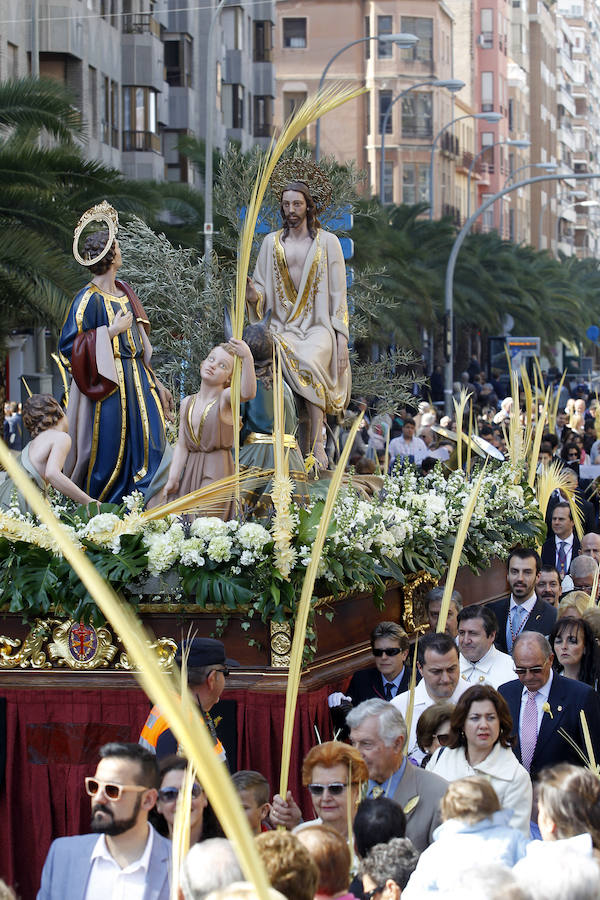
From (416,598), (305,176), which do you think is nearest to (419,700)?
(416,598)

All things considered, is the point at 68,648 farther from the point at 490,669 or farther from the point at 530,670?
the point at 530,670

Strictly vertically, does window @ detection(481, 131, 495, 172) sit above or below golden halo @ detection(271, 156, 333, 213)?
above

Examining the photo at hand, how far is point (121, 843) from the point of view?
503cm

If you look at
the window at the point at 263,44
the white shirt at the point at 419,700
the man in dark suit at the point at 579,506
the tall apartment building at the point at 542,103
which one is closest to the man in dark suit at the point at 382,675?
the white shirt at the point at 419,700

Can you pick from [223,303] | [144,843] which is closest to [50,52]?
[223,303]

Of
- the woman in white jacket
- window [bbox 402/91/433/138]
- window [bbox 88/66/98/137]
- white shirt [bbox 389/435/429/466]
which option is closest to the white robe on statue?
the woman in white jacket

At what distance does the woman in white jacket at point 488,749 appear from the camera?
19.4 ft

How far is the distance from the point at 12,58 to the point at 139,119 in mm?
10178

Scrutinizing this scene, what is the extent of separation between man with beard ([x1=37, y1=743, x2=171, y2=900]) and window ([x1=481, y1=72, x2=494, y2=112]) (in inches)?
3962

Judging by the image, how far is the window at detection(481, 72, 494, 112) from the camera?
103 m

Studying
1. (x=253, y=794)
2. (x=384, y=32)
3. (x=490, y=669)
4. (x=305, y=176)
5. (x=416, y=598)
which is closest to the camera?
(x=253, y=794)

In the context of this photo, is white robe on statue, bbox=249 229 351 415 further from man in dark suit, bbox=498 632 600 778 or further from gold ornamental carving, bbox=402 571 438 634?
man in dark suit, bbox=498 632 600 778

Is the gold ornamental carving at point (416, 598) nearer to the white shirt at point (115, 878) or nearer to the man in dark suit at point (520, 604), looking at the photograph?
the man in dark suit at point (520, 604)

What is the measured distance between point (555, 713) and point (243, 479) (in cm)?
237
